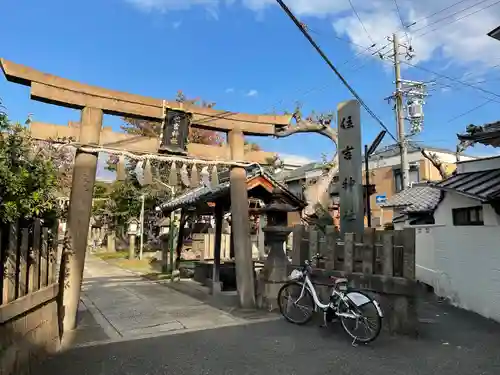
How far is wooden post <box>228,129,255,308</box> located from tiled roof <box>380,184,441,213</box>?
20.2 ft

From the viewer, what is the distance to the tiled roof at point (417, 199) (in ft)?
41.6

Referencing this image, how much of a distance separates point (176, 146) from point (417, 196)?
1092 cm

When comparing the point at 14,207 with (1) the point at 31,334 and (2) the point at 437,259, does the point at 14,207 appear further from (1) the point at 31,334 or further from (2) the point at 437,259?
(2) the point at 437,259

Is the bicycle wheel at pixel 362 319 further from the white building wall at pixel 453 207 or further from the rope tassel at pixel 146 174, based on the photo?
the rope tassel at pixel 146 174

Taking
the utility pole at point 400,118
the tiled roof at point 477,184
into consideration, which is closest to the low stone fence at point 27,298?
the tiled roof at point 477,184

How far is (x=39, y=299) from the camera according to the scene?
16.8 ft

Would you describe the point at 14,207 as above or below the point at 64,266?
above

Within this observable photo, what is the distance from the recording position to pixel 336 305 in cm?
657

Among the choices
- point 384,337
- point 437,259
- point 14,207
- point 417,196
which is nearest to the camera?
point 14,207

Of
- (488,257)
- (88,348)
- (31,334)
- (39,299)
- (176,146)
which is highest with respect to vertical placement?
(176,146)

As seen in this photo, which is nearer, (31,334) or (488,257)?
(31,334)

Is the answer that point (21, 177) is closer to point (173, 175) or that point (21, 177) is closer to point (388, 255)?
point (173, 175)

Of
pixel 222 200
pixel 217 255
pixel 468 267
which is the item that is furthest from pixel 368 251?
pixel 217 255

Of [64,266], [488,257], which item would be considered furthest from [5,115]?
[488,257]
